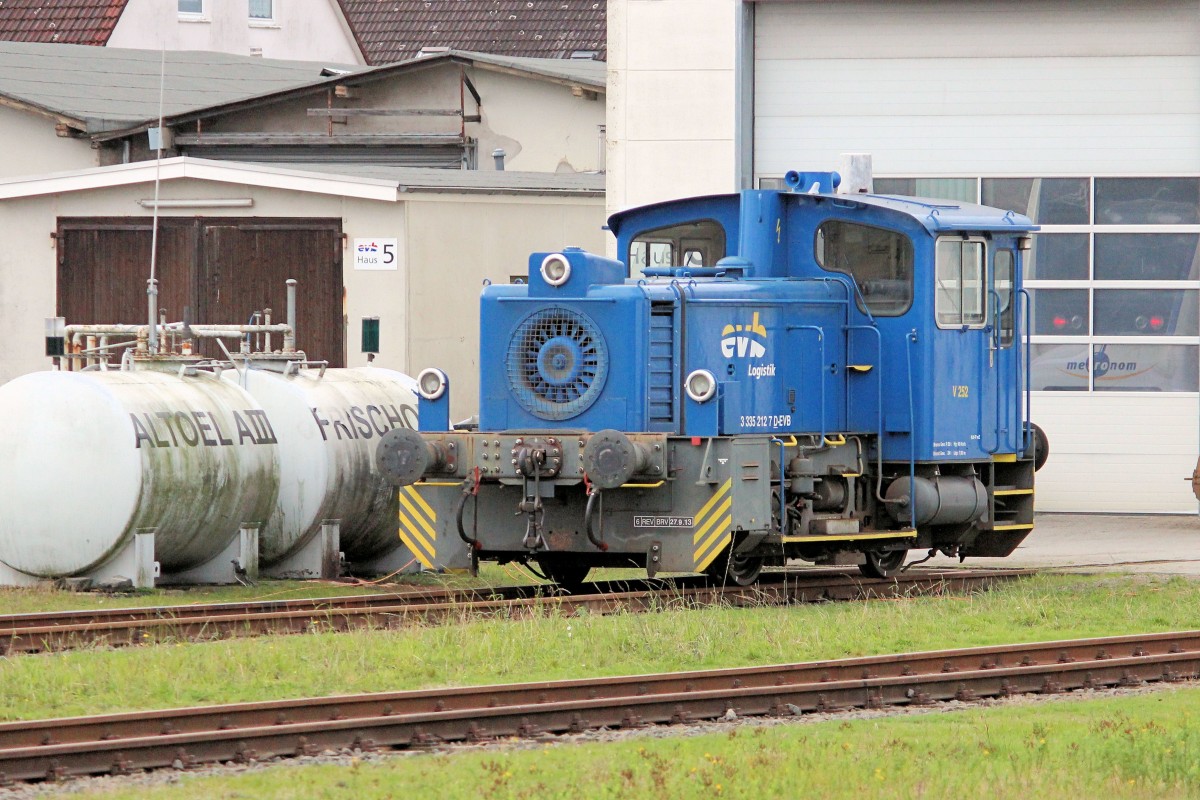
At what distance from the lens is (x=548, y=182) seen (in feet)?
82.6

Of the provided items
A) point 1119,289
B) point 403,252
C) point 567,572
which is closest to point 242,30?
point 403,252

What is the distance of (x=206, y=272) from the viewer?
2447 centimetres

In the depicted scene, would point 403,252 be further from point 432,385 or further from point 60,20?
point 60,20

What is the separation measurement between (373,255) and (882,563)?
10.3m

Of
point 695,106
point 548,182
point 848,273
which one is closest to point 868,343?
point 848,273

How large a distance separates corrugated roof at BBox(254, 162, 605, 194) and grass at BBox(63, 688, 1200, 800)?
1536 centimetres

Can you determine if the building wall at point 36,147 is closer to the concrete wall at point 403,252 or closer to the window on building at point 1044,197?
the concrete wall at point 403,252

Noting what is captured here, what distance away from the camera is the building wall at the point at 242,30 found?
45.6 m

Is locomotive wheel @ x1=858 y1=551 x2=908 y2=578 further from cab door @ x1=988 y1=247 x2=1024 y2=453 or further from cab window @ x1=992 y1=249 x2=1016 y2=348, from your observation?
cab window @ x1=992 y1=249 x2=1016 y2=348

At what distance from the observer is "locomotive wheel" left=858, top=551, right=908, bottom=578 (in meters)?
15.0

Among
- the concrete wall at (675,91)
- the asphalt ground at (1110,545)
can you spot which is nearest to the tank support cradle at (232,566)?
the asphalt ground at (1110,545)

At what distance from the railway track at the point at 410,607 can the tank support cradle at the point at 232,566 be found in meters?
1.55

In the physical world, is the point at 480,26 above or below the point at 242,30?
above

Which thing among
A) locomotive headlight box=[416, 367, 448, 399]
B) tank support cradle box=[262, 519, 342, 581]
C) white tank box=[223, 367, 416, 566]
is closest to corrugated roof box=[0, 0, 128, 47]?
white tank box=[223, 367, 416, 566]
